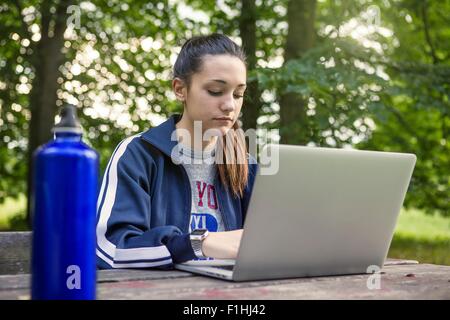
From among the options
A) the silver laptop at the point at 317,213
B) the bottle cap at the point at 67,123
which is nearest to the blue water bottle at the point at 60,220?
the bottle cap at the point at 67,123

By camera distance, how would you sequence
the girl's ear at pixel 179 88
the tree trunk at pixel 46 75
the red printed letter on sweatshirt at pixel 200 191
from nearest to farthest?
1. the red printed letter on sweatshirt at pixel 200 191
2. the girl's ear at pixel 179 88
3. the tree trunk at pixel 46 75

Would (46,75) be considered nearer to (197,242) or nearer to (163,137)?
(163,137)

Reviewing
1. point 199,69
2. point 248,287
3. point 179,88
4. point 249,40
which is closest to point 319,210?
point 248,287

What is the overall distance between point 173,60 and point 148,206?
509cm

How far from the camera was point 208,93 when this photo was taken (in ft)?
7.02

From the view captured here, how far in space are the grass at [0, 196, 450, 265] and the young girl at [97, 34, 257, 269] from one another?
4.96m

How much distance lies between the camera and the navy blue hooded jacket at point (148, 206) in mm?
1650

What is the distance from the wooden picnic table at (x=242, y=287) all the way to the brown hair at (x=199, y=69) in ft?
2.35

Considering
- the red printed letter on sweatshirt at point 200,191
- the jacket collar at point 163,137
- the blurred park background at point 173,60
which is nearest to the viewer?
the jacket collar at point 163,137

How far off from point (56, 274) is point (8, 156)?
8.08 metres

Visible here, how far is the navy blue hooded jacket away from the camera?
1.65 m

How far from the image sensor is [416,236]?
10805mm

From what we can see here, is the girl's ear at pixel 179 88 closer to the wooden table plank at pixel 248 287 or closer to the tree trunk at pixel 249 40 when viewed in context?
the wooden table plank at pixel 248 287
